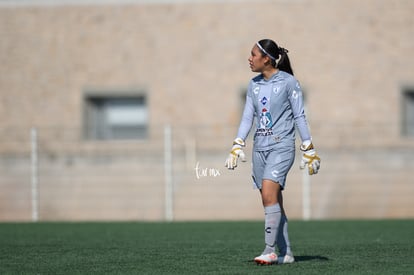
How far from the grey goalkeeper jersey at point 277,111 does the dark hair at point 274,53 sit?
0.11 metres

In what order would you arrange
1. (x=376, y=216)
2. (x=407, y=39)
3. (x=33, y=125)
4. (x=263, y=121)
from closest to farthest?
(x=263, y=121) < (x=376, y=216) < (x=407, y=39) < (x=33, y=125)

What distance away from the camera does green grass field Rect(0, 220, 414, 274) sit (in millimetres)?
9352

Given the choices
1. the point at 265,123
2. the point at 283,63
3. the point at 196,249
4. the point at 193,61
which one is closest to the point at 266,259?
the point at 265,123

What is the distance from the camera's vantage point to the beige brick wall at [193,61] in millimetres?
24609

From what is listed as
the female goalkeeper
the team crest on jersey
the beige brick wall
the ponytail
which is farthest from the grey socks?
the beige brick wall

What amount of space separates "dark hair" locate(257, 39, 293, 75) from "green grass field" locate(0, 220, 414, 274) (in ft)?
6.15

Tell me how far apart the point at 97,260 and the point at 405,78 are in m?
15.8

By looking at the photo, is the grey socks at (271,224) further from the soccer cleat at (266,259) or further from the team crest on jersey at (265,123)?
the team crest on jersey at (265,123)

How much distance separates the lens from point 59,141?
993 inches

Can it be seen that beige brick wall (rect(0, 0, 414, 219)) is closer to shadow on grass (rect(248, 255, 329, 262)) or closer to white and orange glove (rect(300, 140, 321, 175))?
shadow on grass (rect(248, 255, 329, 262))

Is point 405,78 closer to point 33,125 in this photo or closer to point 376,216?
point 376,216

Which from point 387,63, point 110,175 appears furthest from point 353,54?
point 110,175

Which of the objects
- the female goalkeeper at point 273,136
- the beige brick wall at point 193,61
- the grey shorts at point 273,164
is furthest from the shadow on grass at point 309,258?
the beige brick wall at point 193,61

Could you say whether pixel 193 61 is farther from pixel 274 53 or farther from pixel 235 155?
pixel 235 155
